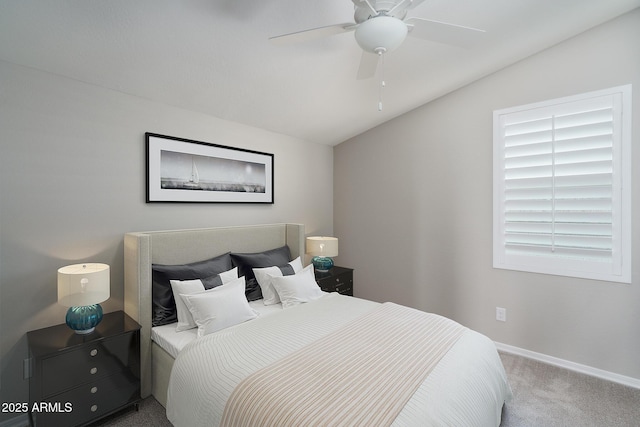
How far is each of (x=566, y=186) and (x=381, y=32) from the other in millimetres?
2262

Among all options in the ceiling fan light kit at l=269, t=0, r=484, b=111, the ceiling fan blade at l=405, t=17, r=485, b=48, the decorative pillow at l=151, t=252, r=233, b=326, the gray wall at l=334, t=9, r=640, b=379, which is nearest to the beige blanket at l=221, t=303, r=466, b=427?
the decorative pillow at l=151, t=252, r=233, b=326

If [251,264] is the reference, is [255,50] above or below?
above

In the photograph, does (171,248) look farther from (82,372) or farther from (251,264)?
(82,372)

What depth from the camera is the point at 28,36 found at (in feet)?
5.39

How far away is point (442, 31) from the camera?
1612 mm

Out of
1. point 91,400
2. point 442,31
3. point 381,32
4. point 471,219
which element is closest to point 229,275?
point 91,400

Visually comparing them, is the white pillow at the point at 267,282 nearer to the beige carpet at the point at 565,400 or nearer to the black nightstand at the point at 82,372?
the black nightstand at the point at 82,372

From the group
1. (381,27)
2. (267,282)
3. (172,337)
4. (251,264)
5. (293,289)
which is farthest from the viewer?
(251,264)

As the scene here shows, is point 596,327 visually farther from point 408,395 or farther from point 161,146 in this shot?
point 161,146

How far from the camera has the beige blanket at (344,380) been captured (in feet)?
3.84

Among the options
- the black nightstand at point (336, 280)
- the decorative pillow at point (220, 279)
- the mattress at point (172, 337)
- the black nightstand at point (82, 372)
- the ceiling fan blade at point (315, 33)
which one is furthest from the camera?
the black nightstand at point (336, 280)

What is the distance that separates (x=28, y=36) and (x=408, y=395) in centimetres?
273

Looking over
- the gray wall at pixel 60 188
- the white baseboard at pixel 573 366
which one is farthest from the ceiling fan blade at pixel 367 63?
the white baseboard at pixel 573 366

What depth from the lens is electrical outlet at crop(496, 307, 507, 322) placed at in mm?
2867
